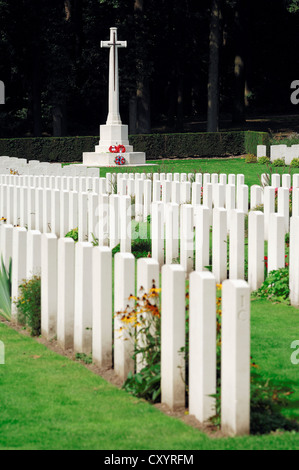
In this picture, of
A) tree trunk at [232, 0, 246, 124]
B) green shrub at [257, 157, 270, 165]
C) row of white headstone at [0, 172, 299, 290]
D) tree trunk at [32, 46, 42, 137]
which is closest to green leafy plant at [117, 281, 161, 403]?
row of white headstone at [0, 172, 299, 290]

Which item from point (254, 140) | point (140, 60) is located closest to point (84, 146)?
point (254, 140)

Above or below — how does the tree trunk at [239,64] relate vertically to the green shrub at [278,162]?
above

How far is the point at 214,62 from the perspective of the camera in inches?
1713

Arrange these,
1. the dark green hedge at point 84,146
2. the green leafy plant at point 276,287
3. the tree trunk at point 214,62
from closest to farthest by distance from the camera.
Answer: the green leafy plant at point 276,287 → the dark green hedge at point 84,146 → the tree trunk at point 214,62

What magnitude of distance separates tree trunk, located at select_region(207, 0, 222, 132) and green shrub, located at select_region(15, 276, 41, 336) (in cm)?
3714

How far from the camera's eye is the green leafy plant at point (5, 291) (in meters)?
8.12

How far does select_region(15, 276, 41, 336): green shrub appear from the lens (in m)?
7.46

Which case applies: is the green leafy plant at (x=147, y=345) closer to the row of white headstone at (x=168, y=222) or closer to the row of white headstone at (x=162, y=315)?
the row of white headstone at (x=162, y=315)

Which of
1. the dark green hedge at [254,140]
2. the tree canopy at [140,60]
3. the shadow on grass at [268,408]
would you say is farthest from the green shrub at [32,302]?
the tree canopy at [140,60]

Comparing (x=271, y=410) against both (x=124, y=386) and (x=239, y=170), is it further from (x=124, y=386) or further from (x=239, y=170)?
(x=239, y=170)

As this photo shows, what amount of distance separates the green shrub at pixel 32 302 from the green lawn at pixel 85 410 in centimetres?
20

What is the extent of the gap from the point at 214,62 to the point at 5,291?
3685 centimetres

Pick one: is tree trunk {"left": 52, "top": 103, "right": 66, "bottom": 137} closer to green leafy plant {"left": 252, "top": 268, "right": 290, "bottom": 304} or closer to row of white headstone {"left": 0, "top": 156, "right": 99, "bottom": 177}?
row of white headstone {"left": 0, "top": 156, "right": 99, "bottom": 177}

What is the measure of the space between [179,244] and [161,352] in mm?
5821
